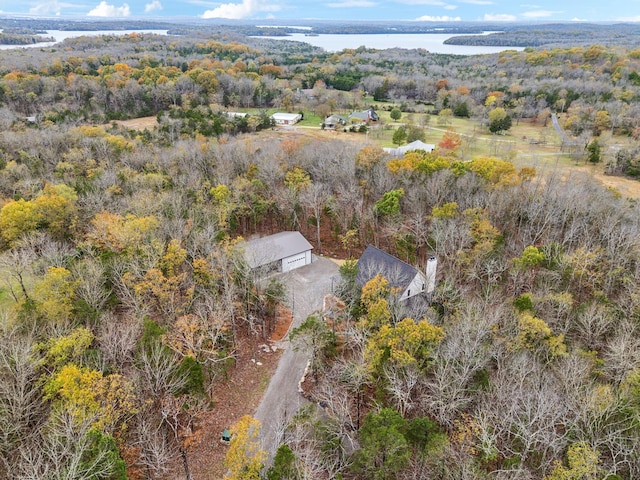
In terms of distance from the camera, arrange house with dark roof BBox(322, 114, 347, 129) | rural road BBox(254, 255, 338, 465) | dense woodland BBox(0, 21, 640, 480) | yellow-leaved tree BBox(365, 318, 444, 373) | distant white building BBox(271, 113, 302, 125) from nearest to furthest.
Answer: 1. dense woodland BBox(0, 21, 640, 480)
2. rural road BBox(254, 255, 338, 465)
3. yellow-leaved tree BBox(365, 318, 444, 373)
4. house with dark roof BBox(322, 114, 347, 129)
5. distant white building BBox(271, 113, 302, 125)

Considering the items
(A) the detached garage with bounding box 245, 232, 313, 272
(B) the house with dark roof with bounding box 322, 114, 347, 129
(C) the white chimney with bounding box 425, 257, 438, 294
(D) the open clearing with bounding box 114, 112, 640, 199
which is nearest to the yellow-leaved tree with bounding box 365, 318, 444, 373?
(C) the white chimney with bounding box 425, 257, 438, 294

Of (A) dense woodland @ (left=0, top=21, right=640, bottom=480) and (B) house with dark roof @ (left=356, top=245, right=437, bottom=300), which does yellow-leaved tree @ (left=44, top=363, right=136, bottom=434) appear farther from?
(B) house with dark roof @ (left=356, top=245, right=437, bottom=300)

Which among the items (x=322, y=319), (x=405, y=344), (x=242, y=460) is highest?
(x=405, y=344)

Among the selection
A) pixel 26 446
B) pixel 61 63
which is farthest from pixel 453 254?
pixel 61 63

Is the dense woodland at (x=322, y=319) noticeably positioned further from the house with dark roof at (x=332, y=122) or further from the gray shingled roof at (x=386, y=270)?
the house with dark roof at (x=332, y=122)

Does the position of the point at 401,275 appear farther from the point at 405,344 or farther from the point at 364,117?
the point at 364,117

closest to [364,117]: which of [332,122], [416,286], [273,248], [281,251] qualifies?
[332,122]

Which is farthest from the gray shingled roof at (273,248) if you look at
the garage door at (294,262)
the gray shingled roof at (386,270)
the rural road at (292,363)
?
the gray shingled roof at (386,270)
